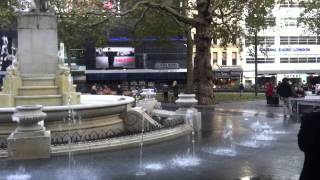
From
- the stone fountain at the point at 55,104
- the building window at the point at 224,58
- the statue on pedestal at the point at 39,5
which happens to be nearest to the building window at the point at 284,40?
the building window at the point at 224,58

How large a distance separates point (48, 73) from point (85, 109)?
110 inches

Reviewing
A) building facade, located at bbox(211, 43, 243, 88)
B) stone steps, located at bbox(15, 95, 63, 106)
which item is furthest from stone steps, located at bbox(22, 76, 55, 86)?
building facade, located at bbox(211, 43, 243, 88)

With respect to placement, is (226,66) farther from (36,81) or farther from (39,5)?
(36,81)

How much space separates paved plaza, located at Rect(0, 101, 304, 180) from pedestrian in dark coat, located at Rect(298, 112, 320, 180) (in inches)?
182

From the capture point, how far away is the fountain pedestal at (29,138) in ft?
40.0

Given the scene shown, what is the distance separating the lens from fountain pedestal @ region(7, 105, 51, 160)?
Answer: 1220cm

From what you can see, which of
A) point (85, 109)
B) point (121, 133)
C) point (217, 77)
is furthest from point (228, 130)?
point (217, 77)

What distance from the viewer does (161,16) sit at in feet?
129

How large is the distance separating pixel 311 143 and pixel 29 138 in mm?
8195

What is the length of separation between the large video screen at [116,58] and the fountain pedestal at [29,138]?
219 ft

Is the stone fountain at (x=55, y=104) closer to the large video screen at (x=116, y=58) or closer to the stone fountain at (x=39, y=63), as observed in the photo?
the stone fountain at (x=39, y=63)

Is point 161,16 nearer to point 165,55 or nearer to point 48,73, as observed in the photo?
point 48,73

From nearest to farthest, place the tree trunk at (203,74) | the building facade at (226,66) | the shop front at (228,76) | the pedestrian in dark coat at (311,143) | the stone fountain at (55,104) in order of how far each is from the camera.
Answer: the pedestrian in dark coat at (311,143), the stone fountain at (55,104), the tree trunk at (203,74), the shop front at (228,76), the building facade at (226,66)

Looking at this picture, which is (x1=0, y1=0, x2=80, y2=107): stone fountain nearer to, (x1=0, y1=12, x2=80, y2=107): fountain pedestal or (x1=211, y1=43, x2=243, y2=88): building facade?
(x1=0, y1=12, x2=80, y2=107): fountain pedestal
